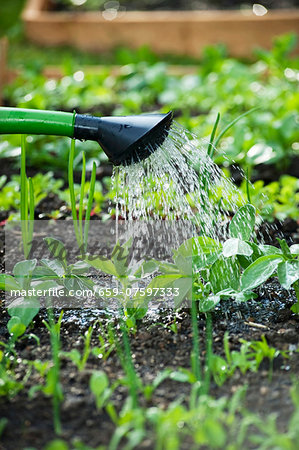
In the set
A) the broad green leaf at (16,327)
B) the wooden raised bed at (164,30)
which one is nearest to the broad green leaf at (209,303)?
the broad green leaf at (16,327)

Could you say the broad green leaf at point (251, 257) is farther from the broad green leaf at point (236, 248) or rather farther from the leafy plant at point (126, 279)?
the leafy plant at point (126, 279)

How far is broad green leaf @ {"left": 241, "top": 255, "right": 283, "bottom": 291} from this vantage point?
1707 mm

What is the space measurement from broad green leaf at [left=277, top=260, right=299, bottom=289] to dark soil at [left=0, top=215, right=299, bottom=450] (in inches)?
6.2

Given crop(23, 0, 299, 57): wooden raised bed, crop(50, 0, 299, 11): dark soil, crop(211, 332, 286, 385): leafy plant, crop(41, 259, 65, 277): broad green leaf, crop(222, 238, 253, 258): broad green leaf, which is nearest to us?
crop(211, 332, 286, 385): leafy plant

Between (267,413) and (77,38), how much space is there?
14.5 feet

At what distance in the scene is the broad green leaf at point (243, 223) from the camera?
6.02 ft

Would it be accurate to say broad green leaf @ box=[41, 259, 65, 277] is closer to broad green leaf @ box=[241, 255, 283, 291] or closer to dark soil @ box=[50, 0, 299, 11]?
broad green leaf @ box=[241, 255, 283, 291]

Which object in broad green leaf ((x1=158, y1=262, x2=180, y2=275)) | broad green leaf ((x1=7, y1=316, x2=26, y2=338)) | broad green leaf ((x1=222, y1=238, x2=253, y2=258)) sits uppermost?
broad green leaf ((x1=222, y1=238, x2=253, y2=258))

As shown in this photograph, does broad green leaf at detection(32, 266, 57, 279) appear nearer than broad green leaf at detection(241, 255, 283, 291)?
No

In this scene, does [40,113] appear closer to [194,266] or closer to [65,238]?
[194,266]

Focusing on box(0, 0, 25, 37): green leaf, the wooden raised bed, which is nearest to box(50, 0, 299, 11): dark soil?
the wooden raised bed

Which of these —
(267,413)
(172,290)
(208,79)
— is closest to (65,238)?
(172,290)

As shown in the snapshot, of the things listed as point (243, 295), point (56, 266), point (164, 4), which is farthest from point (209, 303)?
point (164, 4)

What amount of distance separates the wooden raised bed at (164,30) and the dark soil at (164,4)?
541 mm
